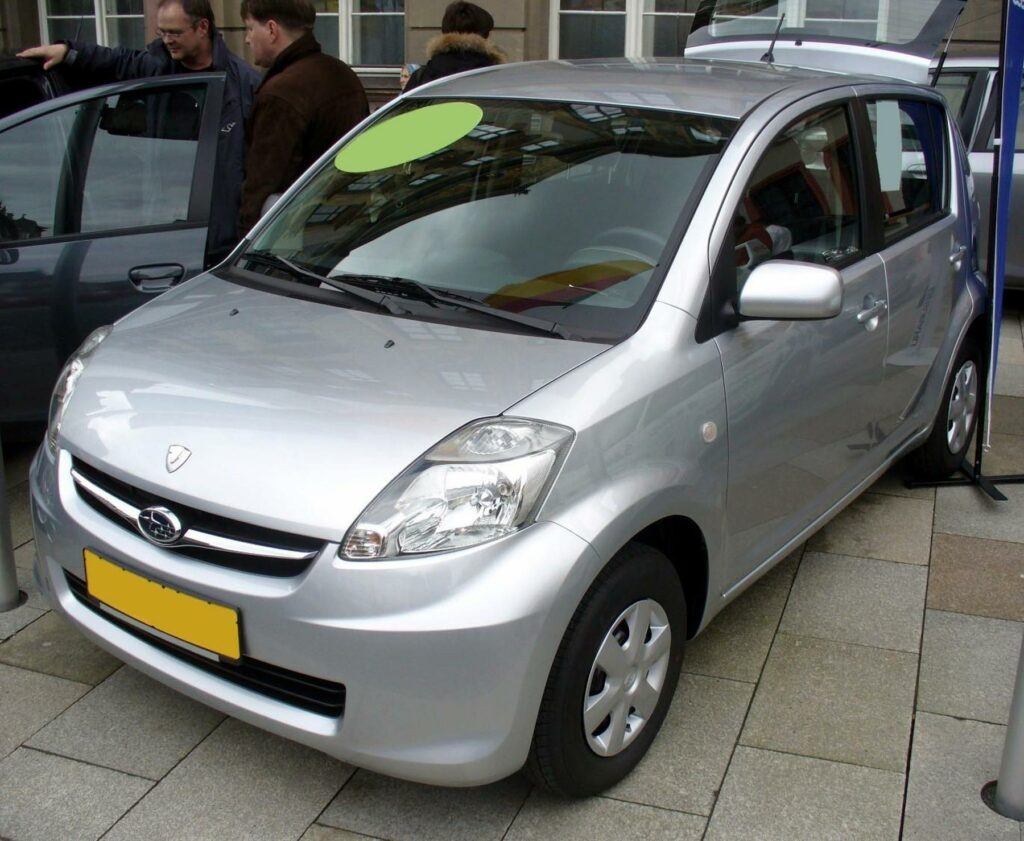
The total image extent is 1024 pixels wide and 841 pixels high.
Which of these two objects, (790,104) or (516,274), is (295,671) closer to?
(516,274)

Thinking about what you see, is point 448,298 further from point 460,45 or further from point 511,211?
point 460,45

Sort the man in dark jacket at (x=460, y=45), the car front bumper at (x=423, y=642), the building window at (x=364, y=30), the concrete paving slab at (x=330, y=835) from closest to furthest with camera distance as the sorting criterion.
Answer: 1. the car front bumper at (x=423, y=642)
2. the concrete paving slab at (x=330, y=835)
3. the man in dark jacket at (x=460, y=45)
4. the building window at (x=364, y=30)

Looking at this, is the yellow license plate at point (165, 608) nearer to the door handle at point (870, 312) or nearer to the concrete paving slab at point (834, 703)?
the concrete paving slab at point (834, 703)

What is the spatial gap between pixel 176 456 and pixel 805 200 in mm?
1915

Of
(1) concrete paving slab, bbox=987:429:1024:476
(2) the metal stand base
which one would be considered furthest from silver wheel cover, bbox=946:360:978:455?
(1) concrete paving slab, bbox=987:429:1024:476

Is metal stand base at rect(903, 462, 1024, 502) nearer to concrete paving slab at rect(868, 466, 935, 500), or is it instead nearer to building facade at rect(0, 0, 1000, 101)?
concrete paving slab at rect(868, 466, 935, 500)

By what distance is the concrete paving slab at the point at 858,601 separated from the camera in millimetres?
3480

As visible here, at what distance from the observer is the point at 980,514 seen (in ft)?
14.5

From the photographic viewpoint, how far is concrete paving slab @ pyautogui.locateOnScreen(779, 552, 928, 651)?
3.48m

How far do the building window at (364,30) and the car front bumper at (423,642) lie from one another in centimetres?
1003

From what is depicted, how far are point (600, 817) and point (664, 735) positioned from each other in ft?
1.28

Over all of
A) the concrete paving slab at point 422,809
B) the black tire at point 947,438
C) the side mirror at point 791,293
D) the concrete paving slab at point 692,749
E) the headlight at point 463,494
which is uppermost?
the side mirror at point 791,293

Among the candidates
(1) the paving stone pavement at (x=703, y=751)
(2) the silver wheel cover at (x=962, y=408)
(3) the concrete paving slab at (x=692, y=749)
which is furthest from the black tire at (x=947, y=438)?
(3) the concrete paving slab at (x=692, y=749)

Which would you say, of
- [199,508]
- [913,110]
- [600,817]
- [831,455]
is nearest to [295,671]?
[199,508]
